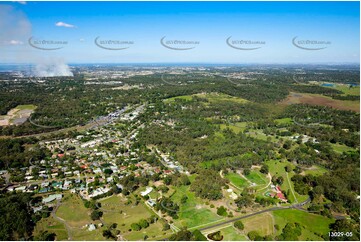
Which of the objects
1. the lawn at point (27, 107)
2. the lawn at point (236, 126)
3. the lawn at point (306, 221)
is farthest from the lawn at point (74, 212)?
the lawn at point (27, 107)

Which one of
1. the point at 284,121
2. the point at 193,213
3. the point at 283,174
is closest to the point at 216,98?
the point at 284,121

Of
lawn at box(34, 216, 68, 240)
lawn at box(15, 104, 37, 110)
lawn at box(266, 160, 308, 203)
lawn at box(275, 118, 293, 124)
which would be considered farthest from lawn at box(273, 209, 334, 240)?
lawn at box(15, 104, 37, 110)

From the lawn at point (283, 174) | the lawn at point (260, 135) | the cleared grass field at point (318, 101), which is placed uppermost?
the cleared grass field at point (318, 101)

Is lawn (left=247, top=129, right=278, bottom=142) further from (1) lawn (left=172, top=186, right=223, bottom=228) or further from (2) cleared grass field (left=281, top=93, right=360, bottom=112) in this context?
(1) lawn (left=172, top=186, right=223, bottom=228)

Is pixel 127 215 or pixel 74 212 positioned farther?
pixel 74 212

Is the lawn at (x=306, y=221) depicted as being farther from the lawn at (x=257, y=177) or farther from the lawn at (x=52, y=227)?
the lawn at (x=52, y=227)

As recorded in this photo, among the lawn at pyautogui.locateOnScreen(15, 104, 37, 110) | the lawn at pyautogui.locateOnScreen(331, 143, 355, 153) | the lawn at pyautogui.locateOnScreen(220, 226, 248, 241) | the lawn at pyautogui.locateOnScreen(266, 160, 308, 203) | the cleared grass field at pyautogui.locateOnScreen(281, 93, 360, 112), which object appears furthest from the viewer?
the lawn at pyautogui.locateOnScreen(15, 104, 37, 110)

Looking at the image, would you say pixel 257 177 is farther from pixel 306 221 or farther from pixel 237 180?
pixel 306 221
